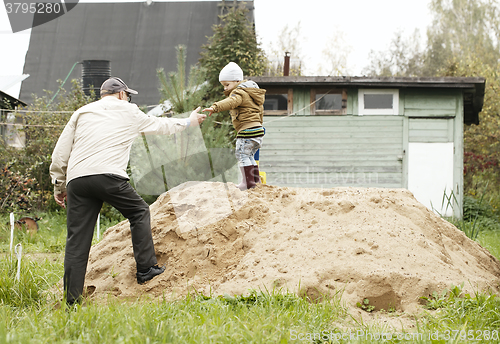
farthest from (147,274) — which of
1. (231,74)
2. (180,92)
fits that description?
(180,92)

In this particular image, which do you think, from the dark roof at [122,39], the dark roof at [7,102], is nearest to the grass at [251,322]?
the dark roof at [7,102]

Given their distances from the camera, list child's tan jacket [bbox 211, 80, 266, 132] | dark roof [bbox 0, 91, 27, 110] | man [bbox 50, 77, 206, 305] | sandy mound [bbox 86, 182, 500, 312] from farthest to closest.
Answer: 1. dark roof [bbox 0, 91, 27, 110]
2. child's tan jacket [bbox 211, 80, 266, 132]
3. man [bbox 50, 77, 206, 305]
4. sandy mound [bbox 86, 182, 500, 312]

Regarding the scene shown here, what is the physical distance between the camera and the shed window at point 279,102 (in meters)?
10.8

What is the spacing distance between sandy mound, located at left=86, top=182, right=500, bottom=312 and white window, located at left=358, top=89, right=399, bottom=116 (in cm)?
636

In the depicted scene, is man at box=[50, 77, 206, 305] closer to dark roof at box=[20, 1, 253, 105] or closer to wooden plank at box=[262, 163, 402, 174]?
wooden plank at box=[262, 163, 402, 174]

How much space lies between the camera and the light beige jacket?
3.66 m

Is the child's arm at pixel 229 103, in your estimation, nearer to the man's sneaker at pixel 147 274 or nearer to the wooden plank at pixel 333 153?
the man's sneaker at pixel 147 274

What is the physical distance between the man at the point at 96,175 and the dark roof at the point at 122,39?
1488cm

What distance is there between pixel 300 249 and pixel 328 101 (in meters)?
7.62

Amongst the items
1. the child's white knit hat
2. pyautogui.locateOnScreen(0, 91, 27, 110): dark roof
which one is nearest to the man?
the child's white knit hat

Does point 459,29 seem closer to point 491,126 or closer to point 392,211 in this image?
point 491,126

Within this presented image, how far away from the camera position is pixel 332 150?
10984 millimetres

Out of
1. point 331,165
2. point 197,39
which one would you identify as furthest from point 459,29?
point 331,165

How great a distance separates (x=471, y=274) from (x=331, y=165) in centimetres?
703
